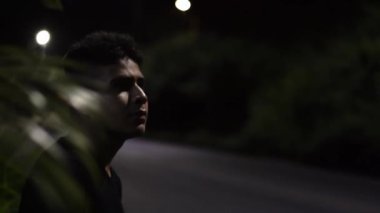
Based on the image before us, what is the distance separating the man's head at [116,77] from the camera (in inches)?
100

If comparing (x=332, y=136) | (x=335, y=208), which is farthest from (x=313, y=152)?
(x=335, y=208)

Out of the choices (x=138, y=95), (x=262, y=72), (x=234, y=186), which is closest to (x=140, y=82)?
(x=138, y=95)

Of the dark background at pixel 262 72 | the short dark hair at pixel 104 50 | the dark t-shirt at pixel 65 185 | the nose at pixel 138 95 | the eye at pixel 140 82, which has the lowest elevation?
the dark t-shirt at pixel 65 185

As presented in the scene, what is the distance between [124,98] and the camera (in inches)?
103

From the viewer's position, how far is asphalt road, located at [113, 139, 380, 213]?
634 inches

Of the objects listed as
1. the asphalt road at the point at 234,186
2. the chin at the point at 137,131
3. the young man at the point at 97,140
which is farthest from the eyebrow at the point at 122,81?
the asphalt road at the point at 234,186

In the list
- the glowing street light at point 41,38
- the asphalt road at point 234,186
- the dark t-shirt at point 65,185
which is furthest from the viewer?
the asphalt road at point 234,186

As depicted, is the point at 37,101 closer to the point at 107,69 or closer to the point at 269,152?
the point at 107,69

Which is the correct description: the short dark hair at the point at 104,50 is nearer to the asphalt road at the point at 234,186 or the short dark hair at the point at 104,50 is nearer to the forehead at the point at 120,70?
the forehead at the point at 120,70

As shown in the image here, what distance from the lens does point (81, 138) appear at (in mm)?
2455

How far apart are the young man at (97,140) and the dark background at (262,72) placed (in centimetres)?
1399

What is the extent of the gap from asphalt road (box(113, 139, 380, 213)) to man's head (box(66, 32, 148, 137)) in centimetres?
1196

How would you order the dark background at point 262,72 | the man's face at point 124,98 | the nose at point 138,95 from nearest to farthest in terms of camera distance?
the man's face at point 124,98, the nose at point 138,95, the dark background at point 262,72

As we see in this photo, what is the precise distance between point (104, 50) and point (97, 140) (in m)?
0.26
